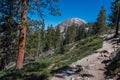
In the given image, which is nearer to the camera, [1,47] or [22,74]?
[22,74]

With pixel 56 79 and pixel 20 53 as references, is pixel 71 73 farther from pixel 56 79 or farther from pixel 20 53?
pixel 20 53

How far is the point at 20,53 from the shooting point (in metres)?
13.9

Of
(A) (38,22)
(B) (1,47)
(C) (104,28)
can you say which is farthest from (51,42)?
(A) (38,22)

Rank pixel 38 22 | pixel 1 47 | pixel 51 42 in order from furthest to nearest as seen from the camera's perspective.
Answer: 1. pixel 51 42
2. pixel 1 47
3. pixel 38 22

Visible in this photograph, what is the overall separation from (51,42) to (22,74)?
78270 millimetres

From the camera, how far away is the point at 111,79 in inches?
445

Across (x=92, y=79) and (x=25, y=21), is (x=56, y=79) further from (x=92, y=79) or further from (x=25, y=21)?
(x=25, y=21)

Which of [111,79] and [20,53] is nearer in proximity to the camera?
[111,79]

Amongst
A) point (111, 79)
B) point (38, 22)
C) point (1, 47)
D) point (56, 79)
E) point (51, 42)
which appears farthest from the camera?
point (51, 42)

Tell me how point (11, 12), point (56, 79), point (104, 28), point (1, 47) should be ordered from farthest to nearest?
point (104, 28)
point (1, 47)
point (11, 12)
point (56, 79)

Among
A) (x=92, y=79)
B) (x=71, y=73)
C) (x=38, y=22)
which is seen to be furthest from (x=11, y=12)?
(x=92, y=79)

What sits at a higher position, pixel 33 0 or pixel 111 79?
pixel 33 0

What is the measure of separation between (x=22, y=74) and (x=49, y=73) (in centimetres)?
174

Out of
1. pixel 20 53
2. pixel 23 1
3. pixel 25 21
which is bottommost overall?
pixel 20 53
